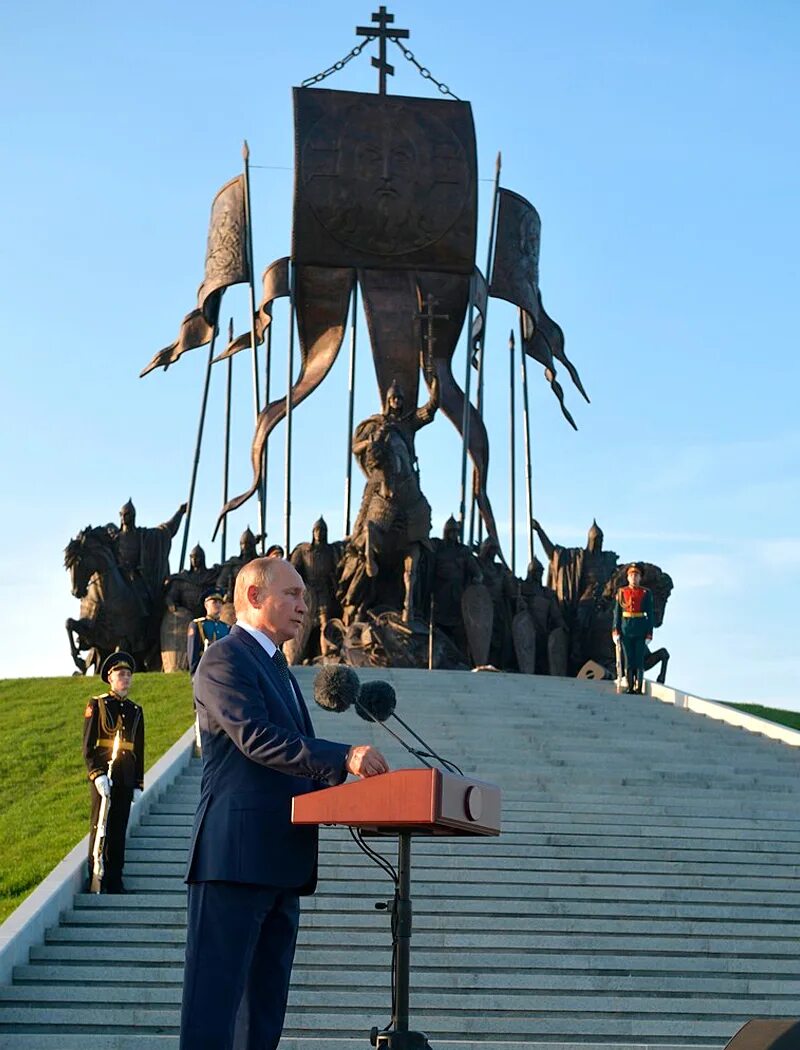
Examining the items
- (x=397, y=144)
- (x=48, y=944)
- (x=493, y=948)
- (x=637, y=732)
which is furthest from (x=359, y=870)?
(x=397, y=144)

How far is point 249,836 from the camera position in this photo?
4270 mm

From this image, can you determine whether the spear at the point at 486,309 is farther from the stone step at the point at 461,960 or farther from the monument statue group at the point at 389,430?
the stone step at the point at 461,960

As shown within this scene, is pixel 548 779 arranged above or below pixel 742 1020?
above

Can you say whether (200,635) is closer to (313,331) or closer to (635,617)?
(635,617)

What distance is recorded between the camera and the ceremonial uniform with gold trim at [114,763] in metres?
8.91

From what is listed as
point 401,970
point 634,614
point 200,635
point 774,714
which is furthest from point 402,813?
point 774,714

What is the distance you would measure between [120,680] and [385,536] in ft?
43.1

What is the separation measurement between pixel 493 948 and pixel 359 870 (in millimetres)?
1284

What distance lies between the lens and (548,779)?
12148 mm

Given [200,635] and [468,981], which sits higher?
[200,635]

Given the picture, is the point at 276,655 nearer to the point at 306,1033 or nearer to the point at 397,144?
the point at 306,1033

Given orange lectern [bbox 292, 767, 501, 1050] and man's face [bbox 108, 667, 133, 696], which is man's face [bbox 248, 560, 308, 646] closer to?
orange lectern [bbox 292, 767, 501, 1050]

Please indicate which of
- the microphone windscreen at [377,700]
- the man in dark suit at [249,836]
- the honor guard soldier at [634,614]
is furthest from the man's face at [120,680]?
the honor guard soldier at [634,614]

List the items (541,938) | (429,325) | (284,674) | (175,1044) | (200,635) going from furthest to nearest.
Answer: (429,325)
(200,635)
(541,938)
(175,1044)
(284,674)
